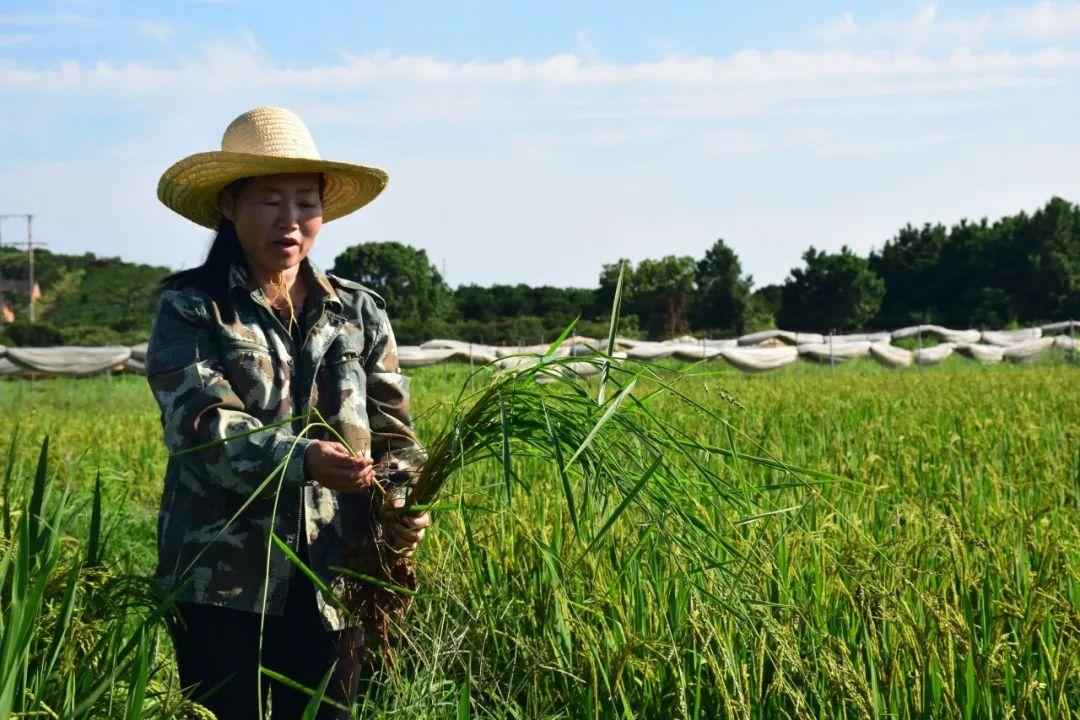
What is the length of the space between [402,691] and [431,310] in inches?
1770

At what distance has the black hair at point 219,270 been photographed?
1.96 meters

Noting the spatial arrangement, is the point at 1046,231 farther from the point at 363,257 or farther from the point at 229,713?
the point at 229,713

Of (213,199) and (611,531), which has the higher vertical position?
(213,199)

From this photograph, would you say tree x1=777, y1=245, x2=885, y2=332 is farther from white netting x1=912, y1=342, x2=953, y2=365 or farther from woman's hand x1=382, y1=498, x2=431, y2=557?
woman's hand x1=382, y1=498, x2=431, y2=557

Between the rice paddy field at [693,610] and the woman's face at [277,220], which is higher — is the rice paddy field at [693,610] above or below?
below

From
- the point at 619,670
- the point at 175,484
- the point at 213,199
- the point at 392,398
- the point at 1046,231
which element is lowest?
the point at 619,670

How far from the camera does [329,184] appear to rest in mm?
2279

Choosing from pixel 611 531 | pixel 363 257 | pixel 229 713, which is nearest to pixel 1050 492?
pixel 611 531

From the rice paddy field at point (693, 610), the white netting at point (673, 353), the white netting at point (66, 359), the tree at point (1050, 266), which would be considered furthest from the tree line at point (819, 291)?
the rice paddy field at point (693, 610)

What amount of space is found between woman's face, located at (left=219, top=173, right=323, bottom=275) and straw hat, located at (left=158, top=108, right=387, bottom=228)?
0.03 m

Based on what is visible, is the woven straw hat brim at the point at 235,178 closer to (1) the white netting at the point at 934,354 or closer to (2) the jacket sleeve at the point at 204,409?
(2) the jacket sleeve at the point at 204,409

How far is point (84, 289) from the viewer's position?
A: 47.8 metres

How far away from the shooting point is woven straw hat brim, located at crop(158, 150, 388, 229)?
197cm

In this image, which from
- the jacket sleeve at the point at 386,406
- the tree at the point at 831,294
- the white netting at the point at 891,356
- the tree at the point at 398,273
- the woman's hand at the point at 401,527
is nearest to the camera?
the woman's hand at the point at 401,527
